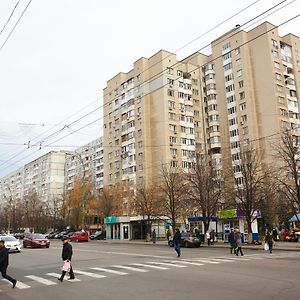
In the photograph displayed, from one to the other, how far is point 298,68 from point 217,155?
77.1 feet

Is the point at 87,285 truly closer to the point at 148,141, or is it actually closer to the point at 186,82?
the point at 148,141

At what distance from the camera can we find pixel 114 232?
Answer: 201 feet

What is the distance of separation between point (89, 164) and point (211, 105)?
52.1 metres

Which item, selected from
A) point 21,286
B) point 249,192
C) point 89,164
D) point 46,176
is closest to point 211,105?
point 249,192

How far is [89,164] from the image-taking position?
121m

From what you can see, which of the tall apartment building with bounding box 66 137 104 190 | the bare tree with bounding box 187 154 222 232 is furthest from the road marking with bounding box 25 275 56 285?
the tall apartment building with bounding box 66 137 104 190

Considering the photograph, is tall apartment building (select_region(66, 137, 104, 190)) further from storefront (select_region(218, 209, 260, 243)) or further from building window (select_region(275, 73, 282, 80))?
storefront (select_region(218, 209, 260, 243))

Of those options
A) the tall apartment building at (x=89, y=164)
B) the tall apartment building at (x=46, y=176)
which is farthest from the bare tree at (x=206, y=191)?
the tall apartment building at (x=46, y=176)

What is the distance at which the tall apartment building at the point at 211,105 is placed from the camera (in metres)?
72.4

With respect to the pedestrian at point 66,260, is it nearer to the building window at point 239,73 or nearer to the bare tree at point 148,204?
the bare tree at point 148,204

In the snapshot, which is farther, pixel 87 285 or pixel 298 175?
pixel 298 175

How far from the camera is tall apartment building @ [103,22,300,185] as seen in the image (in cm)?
7244

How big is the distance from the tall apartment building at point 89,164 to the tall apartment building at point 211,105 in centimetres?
2434

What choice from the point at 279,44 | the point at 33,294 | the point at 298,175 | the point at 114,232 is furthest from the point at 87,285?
the point at 279,44
